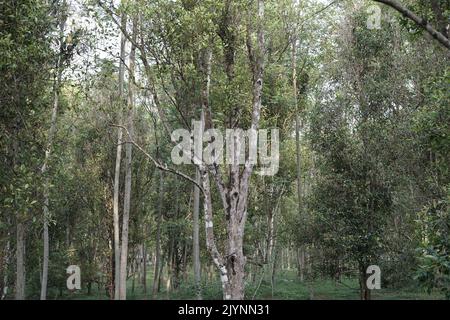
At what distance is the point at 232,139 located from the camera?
36.9 ft

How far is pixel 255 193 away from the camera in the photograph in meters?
22.8

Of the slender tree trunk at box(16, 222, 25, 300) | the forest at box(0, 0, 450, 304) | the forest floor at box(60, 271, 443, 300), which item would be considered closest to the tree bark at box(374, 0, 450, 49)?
the forest at box(0, 0, 450, 304)

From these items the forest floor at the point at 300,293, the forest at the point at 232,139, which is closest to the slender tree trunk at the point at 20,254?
the forest at the point at 232,139

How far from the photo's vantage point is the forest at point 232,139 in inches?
329

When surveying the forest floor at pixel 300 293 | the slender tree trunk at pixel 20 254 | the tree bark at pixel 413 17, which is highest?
the tree bark at pixel 413 17

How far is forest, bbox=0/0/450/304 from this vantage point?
8.36 meters

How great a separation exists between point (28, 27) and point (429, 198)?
12372 millimetres

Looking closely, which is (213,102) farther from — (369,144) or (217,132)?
(369,144)

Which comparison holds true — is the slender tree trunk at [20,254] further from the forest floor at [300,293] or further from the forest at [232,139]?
the forest floor at [300,293]

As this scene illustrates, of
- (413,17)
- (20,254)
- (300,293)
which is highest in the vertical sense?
(413,17)

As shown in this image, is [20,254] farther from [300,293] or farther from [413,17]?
[300,293]

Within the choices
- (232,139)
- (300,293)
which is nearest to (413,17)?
(232,139)
